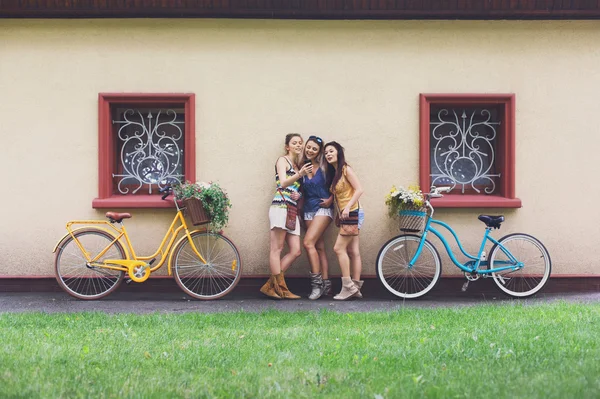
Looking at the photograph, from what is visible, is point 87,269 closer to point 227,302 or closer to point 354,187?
point 227,302

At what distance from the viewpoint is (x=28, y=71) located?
953cm

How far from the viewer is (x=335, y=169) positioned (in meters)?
9.23

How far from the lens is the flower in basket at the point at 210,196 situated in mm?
8742

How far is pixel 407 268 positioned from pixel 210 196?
264cm

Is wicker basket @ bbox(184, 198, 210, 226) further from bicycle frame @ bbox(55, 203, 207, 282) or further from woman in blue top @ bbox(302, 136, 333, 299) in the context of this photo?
woman in blue top @ bbox(302, 136, 333, 299)

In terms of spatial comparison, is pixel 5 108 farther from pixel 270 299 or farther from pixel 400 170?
pixel 400 170

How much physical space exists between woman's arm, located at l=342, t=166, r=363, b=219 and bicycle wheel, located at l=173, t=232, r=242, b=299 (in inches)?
58.7

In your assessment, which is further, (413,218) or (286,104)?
(286,104)

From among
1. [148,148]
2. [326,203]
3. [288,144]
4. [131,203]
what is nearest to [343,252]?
[326,203]

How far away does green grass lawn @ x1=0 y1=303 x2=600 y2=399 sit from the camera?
4609 mm

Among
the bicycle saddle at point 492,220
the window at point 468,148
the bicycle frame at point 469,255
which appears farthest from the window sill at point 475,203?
the bicycle saddle at point 492,220

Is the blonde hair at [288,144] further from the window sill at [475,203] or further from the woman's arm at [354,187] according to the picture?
the window sill at [475,203]

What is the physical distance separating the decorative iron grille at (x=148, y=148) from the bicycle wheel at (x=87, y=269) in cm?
83

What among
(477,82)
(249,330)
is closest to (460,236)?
(477,82)
